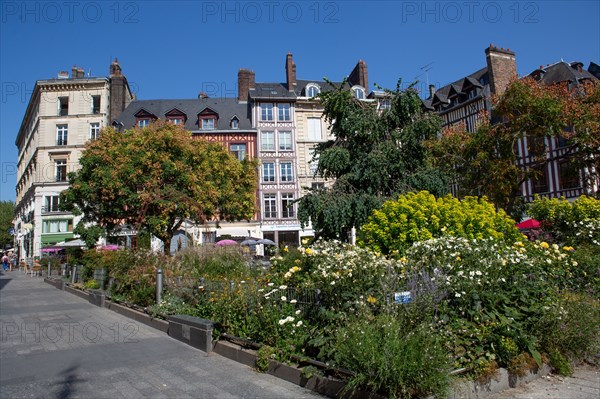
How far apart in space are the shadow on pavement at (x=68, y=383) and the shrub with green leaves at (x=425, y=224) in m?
5.85

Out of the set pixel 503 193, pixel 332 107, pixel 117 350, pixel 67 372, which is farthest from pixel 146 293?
pixel 503 193

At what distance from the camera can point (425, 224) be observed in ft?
30.0

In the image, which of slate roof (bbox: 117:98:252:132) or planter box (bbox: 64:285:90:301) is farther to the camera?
slate roof (bbox: 117:98:252:132)

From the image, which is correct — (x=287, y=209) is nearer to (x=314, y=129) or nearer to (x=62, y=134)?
(x=314, y=129)

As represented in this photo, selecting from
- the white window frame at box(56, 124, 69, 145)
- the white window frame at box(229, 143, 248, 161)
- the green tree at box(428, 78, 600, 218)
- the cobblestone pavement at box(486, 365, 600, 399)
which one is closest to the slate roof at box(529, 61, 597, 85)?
the green tree at box(428, 78, 600, 218)

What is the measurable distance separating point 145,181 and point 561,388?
56.6ft

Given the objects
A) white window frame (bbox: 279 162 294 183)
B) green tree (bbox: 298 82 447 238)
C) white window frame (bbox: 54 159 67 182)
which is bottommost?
green tree (bbox: 298 82 447 238)

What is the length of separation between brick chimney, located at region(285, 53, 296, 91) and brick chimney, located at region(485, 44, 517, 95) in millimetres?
16297

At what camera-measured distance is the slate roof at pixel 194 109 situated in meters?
38.5

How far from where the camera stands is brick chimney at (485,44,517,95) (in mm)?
30953

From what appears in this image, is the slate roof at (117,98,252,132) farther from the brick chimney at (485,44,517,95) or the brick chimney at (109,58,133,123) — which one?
the brick chimney at (485,44,517,95)

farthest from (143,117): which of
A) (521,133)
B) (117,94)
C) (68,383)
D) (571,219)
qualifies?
(68,383)

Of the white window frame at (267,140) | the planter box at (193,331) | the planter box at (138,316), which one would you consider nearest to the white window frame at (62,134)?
the white window frame at (267,140)

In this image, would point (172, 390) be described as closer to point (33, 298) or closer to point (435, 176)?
point (435, 176)
